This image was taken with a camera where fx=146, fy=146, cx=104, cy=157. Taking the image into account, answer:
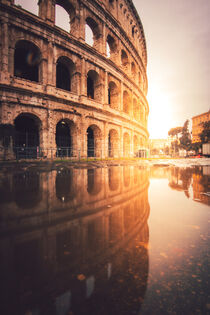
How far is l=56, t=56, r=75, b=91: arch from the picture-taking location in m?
14.5

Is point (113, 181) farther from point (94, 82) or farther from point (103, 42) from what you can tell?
point (103, 42)

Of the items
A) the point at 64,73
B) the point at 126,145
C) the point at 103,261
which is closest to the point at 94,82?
the point at 64,73

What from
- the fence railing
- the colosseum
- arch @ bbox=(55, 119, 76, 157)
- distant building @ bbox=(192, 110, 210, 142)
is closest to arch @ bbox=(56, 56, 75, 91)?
the colosseum

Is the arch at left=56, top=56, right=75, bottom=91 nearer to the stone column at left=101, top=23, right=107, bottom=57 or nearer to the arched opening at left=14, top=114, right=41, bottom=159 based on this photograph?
the stone column at left=101, top=23, right=107, bottom=57

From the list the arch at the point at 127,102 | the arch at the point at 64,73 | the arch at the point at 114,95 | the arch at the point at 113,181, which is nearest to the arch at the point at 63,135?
the arch at the point at 64,73

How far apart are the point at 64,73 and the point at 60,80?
99 centimetres

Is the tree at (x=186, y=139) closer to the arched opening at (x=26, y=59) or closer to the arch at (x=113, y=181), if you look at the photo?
the arched opening at (x=26, y=59)

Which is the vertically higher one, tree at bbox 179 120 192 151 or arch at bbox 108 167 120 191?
tree at bbox 179 120 192 151

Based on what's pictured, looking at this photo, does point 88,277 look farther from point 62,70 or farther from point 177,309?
point 62,70

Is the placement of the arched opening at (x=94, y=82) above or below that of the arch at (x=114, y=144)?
above

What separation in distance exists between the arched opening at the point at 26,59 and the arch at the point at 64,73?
7.20 feet

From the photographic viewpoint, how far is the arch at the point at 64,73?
14.5 metres

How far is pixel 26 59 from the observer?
1364 cm

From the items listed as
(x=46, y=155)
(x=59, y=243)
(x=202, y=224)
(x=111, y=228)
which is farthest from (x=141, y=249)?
(x=46, y=155)
